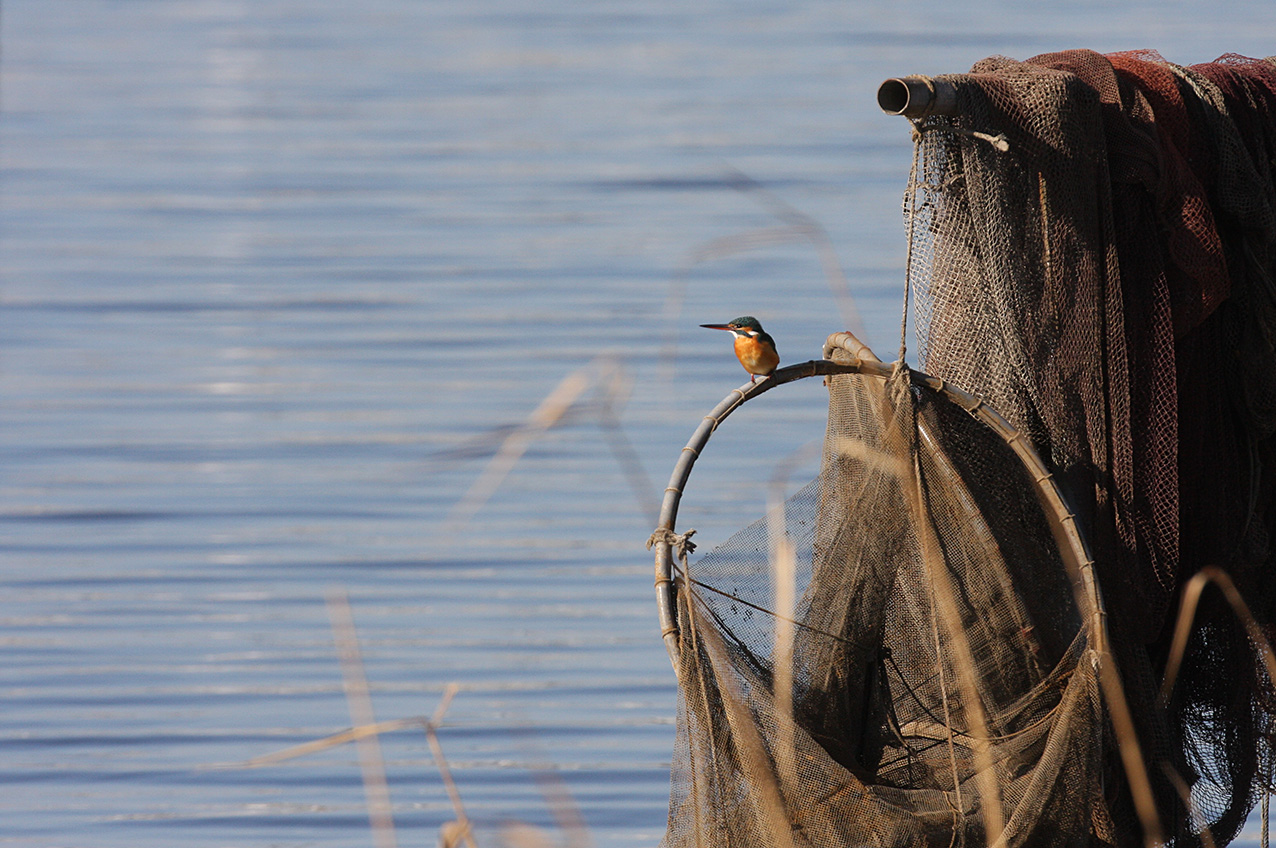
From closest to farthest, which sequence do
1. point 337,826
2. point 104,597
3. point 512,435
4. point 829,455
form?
point 512,435, point 829,455, point 337,826, point 104,597

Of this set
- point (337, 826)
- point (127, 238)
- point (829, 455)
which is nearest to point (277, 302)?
point (127, 238)

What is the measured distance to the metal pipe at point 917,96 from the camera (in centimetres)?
327

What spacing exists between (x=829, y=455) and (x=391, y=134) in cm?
992

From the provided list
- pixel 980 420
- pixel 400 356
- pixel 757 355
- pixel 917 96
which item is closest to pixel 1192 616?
pixel 980 420

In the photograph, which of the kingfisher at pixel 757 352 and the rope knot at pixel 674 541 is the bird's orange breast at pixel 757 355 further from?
the rope knot at pixel 674 541

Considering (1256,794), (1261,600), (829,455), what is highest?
(829,455)

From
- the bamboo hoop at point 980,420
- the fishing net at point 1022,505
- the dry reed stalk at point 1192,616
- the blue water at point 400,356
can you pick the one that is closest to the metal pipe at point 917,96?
the fishing net at point 1022,505

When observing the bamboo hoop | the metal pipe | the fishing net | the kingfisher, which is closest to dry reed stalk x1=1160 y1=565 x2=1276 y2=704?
the fishing net

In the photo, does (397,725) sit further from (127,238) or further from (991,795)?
(127,238)

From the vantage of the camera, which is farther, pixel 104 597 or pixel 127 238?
pixel 127 238

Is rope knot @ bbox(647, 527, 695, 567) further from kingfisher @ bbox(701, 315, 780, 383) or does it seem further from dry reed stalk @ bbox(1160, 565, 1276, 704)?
dry reed stalk @ bbox(1160, 565, 1276, 704)

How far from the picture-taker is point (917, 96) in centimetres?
328

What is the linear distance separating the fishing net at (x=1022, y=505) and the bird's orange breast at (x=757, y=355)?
90 millimetres

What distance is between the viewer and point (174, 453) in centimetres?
A: 800
